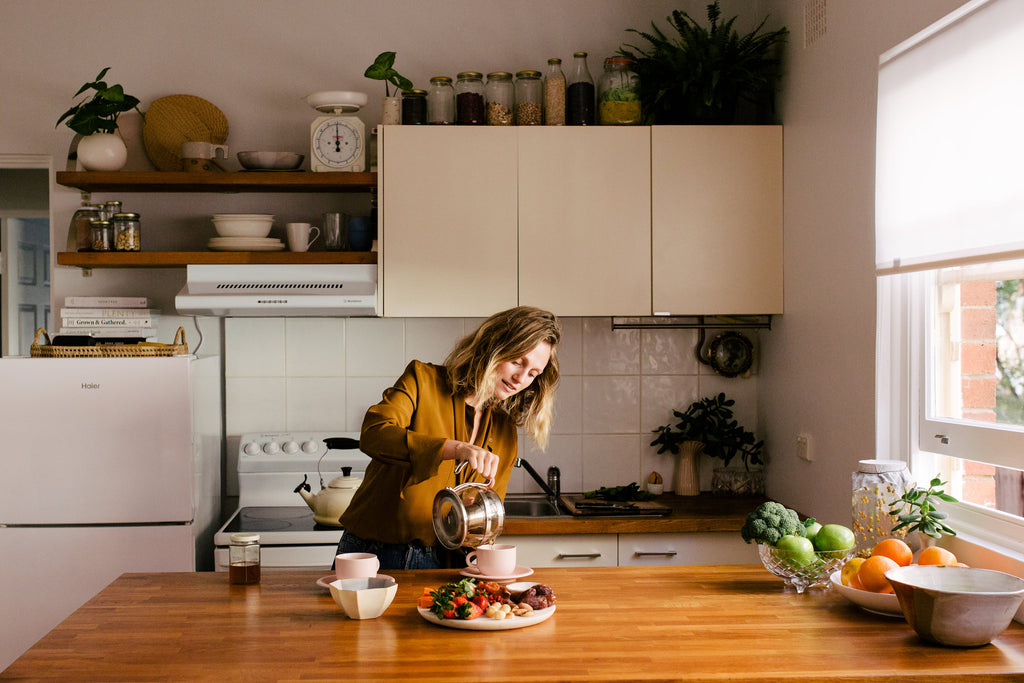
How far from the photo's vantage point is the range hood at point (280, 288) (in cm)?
329

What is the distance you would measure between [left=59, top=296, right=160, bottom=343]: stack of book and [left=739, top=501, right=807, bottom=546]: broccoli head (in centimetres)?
236

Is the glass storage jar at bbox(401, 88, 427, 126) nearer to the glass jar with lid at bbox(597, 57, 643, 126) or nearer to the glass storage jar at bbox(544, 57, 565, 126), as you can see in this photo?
the glass storage jar at bbox(544, 57, 565, 126)

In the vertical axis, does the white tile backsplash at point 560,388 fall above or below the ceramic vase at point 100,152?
below

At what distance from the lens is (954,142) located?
2355 mm

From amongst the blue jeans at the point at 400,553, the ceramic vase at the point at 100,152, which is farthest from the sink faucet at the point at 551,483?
the ceramic vase at the point at 100,152

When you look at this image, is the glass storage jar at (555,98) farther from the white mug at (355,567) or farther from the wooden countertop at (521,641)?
the white mug at (355,567)

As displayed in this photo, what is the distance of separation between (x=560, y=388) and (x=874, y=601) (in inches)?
78.7

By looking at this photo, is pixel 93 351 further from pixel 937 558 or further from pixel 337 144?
pixel 937 558

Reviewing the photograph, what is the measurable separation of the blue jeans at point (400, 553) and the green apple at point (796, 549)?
2.99 ft

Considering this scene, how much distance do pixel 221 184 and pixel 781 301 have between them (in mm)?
2117

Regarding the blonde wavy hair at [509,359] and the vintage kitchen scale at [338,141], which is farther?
the vintage kitchen scale at [338,141]

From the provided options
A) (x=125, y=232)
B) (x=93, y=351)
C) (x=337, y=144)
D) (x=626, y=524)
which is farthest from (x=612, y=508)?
(x=125, y=232)

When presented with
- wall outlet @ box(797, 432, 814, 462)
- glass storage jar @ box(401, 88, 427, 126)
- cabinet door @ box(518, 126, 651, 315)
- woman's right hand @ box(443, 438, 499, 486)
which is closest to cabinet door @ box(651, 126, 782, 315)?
cabinet door @ box(518, 126, 651, 315)

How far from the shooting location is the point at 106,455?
3.23m
